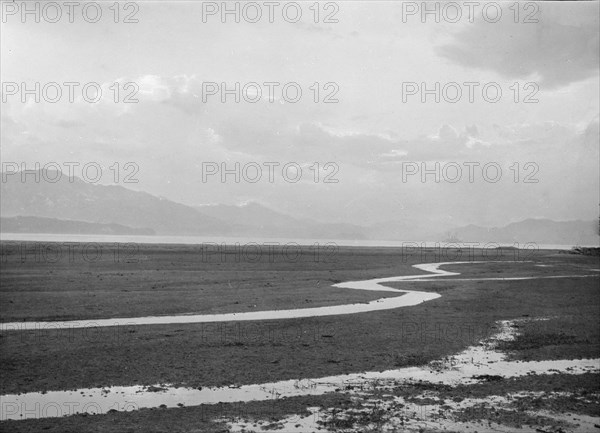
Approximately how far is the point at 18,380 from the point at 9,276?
38.4m

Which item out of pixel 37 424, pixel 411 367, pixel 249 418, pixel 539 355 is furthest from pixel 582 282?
pixel 37 424

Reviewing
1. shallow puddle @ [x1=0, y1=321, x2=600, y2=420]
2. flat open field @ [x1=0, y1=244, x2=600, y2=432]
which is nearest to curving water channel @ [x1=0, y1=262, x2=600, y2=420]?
shallow puddle @ [x1=0, y1=321, x2=600, y2=420]

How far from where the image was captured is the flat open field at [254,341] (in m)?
16.2

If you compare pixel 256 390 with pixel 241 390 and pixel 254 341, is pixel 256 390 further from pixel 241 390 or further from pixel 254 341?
pixel 254 341

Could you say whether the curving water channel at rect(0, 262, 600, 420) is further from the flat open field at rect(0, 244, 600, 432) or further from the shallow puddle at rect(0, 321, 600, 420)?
the flat open field at rect(0, 244, 600, 432)

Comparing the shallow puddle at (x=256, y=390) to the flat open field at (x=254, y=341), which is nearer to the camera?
the shallow puddle at (x=256, y=390)

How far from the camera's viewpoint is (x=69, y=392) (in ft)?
57.2

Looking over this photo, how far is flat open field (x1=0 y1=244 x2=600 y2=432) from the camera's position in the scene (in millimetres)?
Result: 16172

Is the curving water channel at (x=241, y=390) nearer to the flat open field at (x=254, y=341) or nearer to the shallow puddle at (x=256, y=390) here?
the shallow puddle at (x=256, y=390)

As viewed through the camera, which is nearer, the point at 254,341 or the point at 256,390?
the point at 256,390

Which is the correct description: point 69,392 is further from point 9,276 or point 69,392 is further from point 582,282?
point 582,282

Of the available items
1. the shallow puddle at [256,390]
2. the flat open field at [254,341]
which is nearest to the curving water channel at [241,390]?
the shallow puddle at [256,390]

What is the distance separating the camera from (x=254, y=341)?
83.5 feet


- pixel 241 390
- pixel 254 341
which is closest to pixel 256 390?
pixel 241 390
